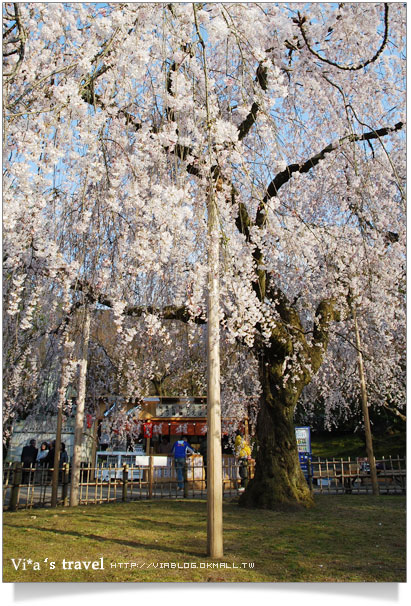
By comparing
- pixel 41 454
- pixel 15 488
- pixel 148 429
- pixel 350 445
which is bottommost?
pixel 350 445

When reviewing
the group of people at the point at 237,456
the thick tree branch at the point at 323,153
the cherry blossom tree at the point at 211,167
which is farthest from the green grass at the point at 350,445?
the thick tree branch at the point at 323,153

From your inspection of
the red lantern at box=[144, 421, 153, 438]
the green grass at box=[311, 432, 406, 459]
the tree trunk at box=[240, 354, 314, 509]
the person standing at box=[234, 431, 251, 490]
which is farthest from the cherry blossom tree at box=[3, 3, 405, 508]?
the green grass at box=[311, 432, 406, 459]

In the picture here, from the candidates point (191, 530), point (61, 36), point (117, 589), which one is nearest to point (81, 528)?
point (191, 530)

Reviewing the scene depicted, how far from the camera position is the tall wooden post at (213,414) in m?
3.28

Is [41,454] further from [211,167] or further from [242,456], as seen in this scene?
[211,167]

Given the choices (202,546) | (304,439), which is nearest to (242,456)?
(304,439)

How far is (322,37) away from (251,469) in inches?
274

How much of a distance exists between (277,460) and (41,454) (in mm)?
7900

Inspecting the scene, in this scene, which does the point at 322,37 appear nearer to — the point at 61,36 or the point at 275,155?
the point at 275,155

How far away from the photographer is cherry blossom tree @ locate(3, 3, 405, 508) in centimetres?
324

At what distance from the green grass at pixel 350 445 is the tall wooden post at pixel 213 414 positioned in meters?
12.5

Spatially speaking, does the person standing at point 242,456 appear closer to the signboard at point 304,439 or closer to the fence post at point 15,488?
the signboard at point 304,439

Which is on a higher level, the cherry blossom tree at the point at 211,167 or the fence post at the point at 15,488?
the cherry blossom tree at the point at 211,167

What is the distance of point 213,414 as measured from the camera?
3406 mm
